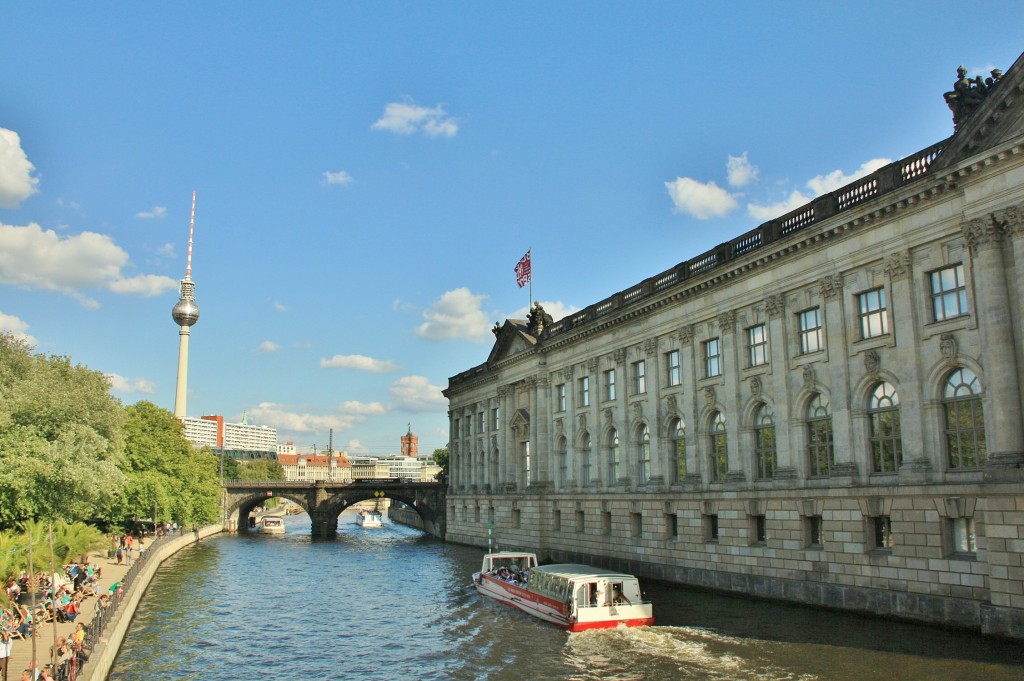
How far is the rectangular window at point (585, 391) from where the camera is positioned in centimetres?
6469

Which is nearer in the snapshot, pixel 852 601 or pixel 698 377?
pixel 852 601

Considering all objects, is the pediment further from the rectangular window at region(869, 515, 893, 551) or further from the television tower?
the television tower

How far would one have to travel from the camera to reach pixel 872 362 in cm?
3800

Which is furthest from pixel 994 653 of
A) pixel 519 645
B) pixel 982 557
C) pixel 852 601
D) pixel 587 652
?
pixel 519 645

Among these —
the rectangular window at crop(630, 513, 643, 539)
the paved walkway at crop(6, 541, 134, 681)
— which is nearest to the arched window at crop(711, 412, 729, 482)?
the rectangular window at crop(630, 513, 643, 539)

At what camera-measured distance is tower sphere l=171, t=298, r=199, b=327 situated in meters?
181

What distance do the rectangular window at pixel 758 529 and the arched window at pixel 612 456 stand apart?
15.7 metres

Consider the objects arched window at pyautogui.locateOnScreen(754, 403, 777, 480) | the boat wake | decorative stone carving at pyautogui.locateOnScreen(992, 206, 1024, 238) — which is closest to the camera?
the boat wake

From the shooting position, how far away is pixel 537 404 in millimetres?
71938

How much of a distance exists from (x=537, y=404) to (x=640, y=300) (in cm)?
1852

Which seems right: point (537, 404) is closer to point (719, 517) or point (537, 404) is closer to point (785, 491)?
point (719, 517)

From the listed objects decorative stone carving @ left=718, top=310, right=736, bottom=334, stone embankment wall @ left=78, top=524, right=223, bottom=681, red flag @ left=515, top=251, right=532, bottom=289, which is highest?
red flag @ left=515, top=251, right=532, bottom=289

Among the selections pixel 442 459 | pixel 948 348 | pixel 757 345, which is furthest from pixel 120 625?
pixel 442 459

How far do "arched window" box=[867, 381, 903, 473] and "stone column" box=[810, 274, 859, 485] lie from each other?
104 cm
